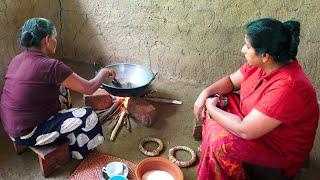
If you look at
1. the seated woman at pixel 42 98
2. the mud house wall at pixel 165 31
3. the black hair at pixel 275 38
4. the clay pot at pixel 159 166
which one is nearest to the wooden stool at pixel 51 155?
the seated woman at pixel 42 98

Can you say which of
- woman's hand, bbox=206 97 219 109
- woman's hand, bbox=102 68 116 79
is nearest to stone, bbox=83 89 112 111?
woman's hand, bbox=102 68 116 79

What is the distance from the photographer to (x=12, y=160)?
93.9 inches

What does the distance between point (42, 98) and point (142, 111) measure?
855mm

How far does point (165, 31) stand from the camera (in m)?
3.26

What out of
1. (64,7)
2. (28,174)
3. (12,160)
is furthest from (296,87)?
(64,7)

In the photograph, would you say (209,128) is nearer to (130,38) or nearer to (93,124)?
(93,124)

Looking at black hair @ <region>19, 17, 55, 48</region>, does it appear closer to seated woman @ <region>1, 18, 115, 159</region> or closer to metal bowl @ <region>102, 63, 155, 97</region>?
seated woman @ <region>1, 18, 115, 159</region>

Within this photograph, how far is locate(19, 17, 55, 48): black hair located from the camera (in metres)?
2.07

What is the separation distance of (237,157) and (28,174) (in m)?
1.38

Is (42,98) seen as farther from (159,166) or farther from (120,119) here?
(159,166)

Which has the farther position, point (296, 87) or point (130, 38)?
point (130, 38)

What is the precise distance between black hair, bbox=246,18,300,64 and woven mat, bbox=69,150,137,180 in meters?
1.19

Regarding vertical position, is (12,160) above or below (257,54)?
below

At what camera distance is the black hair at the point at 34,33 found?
81.4 inches
